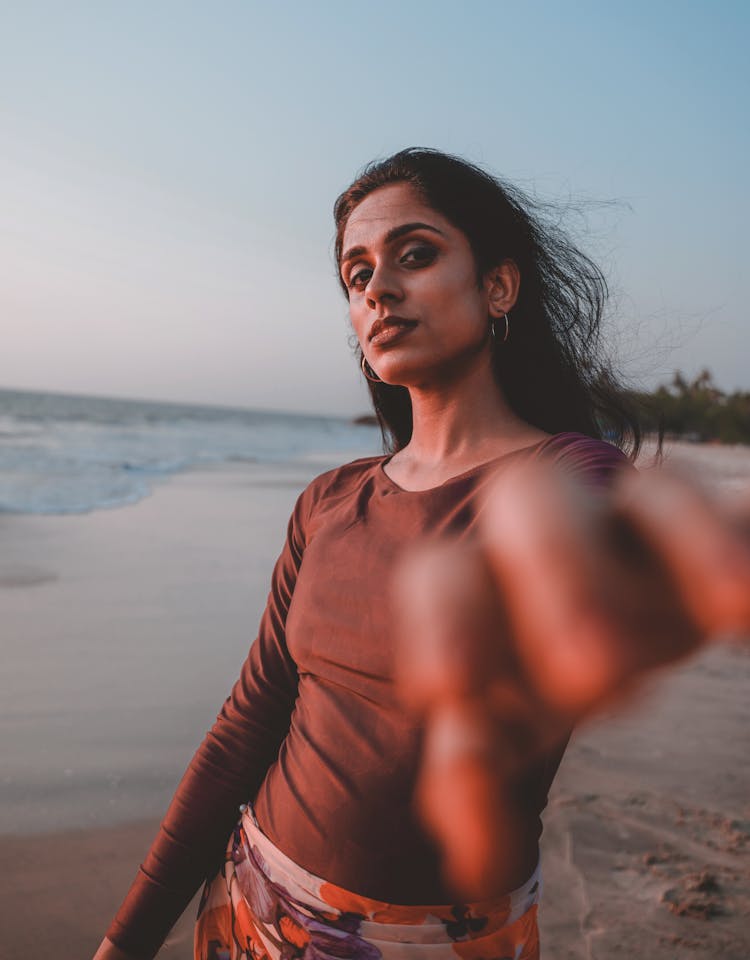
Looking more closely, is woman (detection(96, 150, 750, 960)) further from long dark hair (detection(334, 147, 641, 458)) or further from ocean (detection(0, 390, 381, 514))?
ocean (detection(0, 390, 381, 514))

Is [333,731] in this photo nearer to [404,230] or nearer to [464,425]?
[464,425]

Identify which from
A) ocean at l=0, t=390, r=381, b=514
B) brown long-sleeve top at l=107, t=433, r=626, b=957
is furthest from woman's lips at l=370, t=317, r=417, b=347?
ocean at l=0, t=390, r=381, b=514

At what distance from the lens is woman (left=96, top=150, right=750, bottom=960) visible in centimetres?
115

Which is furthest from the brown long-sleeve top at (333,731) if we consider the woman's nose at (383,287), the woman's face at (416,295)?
the woman's nose at (383,287)

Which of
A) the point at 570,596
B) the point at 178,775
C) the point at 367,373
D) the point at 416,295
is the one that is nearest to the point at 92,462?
the point at 178,775

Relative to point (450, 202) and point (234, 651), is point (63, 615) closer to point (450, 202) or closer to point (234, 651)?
point (234, 651)

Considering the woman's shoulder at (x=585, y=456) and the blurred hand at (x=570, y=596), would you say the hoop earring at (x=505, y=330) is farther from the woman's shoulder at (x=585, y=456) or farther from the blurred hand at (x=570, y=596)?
the blurred hand at (x=570, y=596)

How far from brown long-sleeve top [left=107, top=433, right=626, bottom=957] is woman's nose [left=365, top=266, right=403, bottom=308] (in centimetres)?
35

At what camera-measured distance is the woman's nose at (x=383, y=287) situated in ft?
4.49

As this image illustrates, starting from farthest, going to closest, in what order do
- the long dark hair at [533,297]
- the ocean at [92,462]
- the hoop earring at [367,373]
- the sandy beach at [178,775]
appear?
the ocean at [92,462]
the sandy beach at [178,775]
the hoop earring at [367,373]
the long dark hair at [533,297]

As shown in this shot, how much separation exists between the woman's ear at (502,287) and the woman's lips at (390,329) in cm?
21

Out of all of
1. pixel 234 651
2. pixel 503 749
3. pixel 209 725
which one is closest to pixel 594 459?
pixel 503 749

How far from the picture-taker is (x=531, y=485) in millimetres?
355

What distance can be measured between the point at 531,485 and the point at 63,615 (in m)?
4.89
